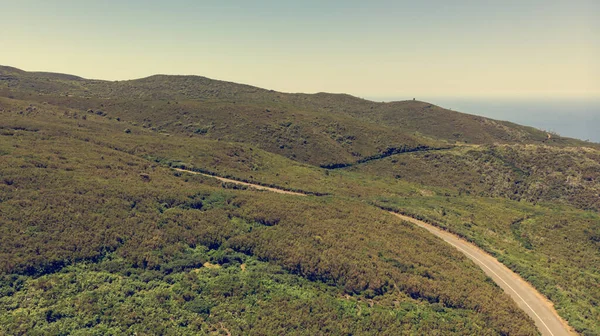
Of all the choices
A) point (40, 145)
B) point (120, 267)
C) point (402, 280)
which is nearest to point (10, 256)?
point (120, 267)

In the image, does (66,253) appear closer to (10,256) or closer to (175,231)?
(10,256)

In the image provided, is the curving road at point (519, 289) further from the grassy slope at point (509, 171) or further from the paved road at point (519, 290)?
the grassy slope at point (509, 171)

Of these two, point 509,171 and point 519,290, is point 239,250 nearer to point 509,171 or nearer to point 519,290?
point 519,290

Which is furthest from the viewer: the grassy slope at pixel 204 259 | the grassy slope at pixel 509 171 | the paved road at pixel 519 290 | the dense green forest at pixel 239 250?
the grassy slope at pixel 509 171

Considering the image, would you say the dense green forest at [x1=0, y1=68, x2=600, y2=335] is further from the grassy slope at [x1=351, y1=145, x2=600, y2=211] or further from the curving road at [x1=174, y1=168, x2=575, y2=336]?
the grassy slope at [x1=351, y1=145, x2=600, y2=211]

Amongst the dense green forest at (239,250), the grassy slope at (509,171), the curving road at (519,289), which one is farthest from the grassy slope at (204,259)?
the grassy slope at (509,171)

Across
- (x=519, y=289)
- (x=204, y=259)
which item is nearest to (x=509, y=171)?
(x=519, y=289)

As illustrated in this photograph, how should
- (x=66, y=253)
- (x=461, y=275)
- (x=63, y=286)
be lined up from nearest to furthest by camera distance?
1. (x=63, y=286)
2. (x=66, y=253)
3. (x=461, y=275)

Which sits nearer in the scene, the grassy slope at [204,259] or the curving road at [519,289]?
the grassy slope at [204,259]
